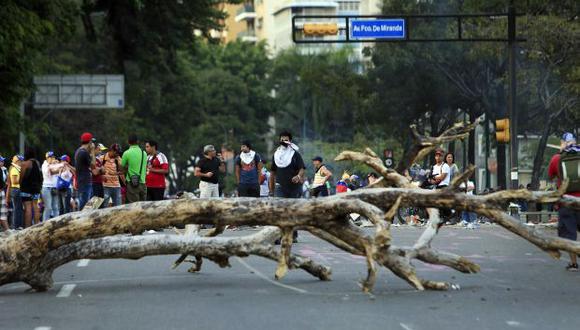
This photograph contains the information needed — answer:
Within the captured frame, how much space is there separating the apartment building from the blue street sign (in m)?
103

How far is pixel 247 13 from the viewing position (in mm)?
156125

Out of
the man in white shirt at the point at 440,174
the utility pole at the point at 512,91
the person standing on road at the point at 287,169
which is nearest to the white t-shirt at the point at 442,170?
the man in white shirt at the point at 440,174

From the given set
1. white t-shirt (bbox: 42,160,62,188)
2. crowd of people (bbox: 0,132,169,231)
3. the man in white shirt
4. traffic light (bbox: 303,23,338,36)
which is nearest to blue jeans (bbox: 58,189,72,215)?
white t-shirt (bbox: 42,160,62,188)

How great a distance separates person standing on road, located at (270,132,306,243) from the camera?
19.9m

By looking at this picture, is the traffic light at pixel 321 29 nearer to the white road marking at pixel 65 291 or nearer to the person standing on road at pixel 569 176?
the person standing on road at pixel 569 176

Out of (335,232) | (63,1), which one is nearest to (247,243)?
(335,232)

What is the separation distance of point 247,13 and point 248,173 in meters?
134

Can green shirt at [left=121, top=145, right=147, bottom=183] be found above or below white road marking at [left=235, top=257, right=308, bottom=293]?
above

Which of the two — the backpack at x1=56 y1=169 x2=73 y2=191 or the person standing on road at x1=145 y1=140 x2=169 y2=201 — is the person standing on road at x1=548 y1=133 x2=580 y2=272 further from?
the backpack at x1=56 y1=169 x2=73 y2=191

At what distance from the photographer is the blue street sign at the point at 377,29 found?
1326 inches

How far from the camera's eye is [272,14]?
149875 mm

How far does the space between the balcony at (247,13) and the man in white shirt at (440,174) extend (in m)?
128

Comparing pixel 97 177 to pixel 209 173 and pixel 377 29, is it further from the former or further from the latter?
pixel 377 29

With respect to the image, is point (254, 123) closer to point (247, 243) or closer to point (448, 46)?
point (448, 46)
